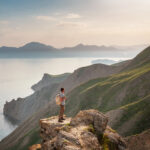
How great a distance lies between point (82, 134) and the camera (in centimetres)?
2053

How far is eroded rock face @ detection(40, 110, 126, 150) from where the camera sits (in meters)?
18.6

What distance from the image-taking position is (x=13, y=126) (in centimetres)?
19212

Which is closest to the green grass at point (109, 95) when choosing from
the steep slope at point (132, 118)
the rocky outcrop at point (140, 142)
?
the steep slope at point (132, 118)

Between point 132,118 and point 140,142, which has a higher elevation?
point 132,118

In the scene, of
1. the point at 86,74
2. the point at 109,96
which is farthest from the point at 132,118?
the point at 86,74

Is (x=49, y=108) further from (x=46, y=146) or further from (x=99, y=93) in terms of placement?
(x=46, y=146)

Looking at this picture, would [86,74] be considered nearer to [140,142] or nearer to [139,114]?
[139,114]

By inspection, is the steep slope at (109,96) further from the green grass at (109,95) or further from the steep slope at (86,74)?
the steep slope at (86,74)

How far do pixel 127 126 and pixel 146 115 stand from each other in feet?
21.6

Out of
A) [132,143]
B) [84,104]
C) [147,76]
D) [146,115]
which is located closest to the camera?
[132,143]

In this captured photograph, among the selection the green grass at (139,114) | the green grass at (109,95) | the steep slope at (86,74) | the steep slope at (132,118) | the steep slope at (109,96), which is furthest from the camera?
the steep slope at (86,74)

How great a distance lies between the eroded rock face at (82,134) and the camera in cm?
1864

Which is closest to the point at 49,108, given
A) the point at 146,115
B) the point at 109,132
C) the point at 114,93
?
the point at 114,93

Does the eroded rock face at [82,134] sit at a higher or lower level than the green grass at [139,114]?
higher
